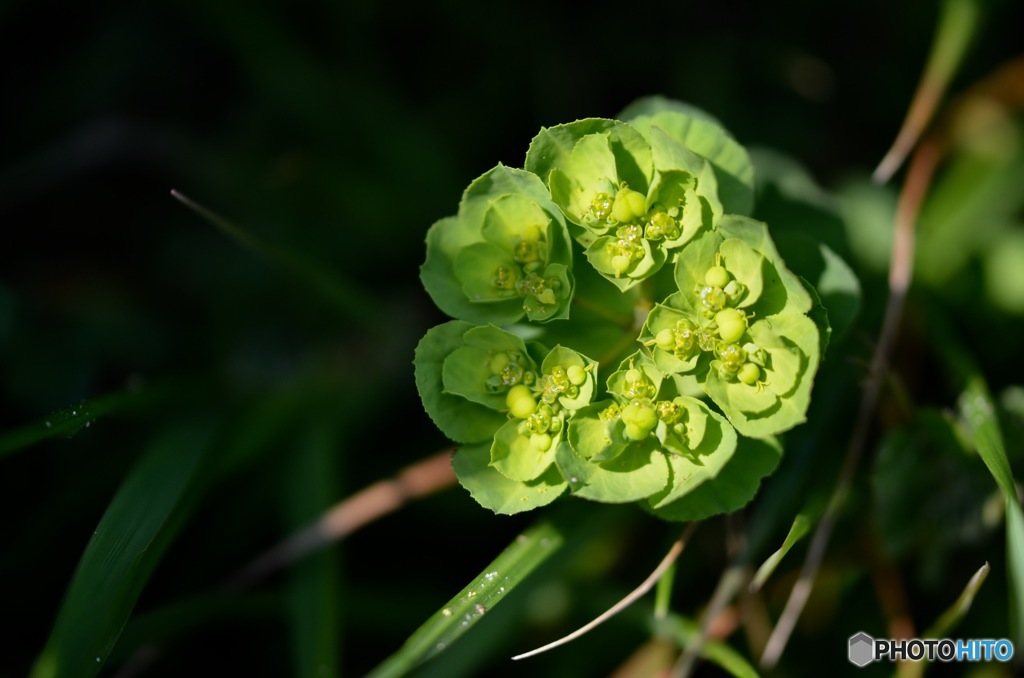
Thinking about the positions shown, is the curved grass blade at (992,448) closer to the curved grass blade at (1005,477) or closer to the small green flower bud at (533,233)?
the curved grass blade at (1005,477)

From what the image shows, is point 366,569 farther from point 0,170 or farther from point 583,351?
point 0,170

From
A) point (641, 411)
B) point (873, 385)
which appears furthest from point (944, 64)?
point (641, 411)

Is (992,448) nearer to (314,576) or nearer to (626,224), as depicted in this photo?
(626,224)

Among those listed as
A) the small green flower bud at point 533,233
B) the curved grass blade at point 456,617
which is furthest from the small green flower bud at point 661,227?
the curved grass blade at point 456,617

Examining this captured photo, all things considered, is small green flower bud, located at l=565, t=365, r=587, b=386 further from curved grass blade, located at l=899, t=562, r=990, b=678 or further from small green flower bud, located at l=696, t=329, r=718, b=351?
curved grass blade, located at l=899, t=562, r=990, b=678

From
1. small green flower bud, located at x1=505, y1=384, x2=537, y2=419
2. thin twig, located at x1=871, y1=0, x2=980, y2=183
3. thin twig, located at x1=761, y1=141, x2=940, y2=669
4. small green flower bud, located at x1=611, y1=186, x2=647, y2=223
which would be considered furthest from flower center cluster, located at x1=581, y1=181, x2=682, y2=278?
thin twig, located at x1=871, y1=0, x2=980, y2=183

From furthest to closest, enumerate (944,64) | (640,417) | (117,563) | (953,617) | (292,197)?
(292,197)
(944,64)
(953,617)
(117,563)
(640,417)

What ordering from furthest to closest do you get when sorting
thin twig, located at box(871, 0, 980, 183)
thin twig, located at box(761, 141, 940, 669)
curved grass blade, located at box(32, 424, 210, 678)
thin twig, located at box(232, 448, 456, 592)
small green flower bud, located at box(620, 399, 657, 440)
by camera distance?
thin twig, located at box(871, 0, 980, 183), thin twig, located at box(232, 448, 456, 592), thin twig, located at box(761, 141, 940, 669), curved grass blade, located at box(32, 424, 210, 678), small green flower bud, located at box(620, 399, 657, 440)
